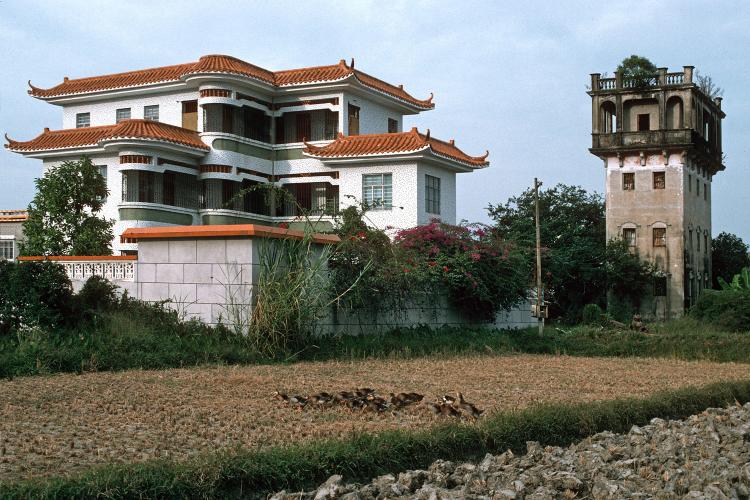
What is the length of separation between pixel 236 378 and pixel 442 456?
4.65 meters

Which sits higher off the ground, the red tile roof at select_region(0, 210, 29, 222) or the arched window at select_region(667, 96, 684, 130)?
the arched window at select_region(667, 96, 684, 130)

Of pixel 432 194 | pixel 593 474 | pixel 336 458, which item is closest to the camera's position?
pixel 336 458

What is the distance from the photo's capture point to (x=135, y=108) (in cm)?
3397

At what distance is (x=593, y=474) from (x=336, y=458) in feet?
6.32

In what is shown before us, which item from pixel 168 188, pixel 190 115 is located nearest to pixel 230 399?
pixel 168 188

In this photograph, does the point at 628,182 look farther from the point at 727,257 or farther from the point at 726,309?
the point at 726,309

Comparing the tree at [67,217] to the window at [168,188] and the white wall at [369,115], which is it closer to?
the window at [168,188]

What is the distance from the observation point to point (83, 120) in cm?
3491

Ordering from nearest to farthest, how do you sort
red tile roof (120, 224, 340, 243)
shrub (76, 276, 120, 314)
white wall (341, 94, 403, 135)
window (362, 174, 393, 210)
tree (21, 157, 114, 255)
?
red tile roof (120, 224, 340, 243)
shrub (76, 276, 120, 314)
tree (21, 157, 114, 255)
window (362, 174, 393, 210)
white wall (341, 94, 403, 135)

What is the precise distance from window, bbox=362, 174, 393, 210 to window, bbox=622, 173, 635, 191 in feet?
57.6

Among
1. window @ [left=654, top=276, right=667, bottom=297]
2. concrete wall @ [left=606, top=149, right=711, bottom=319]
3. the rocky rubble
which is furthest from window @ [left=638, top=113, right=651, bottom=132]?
the rocky rubble

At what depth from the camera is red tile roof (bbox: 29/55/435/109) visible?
3119 cm

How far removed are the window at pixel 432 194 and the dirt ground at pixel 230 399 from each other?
1509cm

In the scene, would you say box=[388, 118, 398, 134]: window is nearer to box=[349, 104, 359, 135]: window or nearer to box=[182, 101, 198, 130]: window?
box=[349, 104, 359, 135]: window
